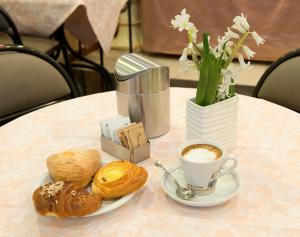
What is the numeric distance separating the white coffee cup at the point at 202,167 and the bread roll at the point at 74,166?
17 cm

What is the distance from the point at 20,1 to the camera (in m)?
2.46

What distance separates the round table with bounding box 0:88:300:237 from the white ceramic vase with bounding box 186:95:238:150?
0.06m

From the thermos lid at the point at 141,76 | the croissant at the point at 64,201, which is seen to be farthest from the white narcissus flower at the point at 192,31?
the croissant at the point at 64,201

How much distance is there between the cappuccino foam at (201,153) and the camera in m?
0.78

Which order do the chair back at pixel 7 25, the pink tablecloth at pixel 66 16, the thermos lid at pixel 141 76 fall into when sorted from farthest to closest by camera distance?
the pink tablecloth at pixel 66 16
the chair back at pixel 7 25
the thermos lid at pixel 141 76

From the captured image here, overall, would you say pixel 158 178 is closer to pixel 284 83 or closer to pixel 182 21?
pixel 182 21

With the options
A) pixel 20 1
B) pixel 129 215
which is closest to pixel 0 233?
pixel 129 215

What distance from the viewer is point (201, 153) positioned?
80 cm

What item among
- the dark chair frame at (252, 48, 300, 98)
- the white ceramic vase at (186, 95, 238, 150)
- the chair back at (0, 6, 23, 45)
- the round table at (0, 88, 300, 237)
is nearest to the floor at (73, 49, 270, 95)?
the chair back at (0, 6, 23, 45)

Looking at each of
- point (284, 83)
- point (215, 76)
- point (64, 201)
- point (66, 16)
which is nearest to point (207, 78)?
point (215, 76)

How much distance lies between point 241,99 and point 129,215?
581 millimetres

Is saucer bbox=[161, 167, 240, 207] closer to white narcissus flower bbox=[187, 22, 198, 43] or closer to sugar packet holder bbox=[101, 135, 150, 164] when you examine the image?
sugar packet holder bbox=[101, 135, 150, 164]

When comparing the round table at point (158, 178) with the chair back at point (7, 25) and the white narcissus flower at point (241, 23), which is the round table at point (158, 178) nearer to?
the white narcissus flower at point (241, 23)

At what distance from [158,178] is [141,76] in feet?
0.78
